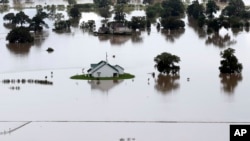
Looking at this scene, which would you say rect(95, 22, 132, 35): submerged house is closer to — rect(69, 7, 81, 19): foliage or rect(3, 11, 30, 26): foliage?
rect(3, 11, 30, 26): foliage

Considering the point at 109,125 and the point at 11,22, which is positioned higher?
the point at 11,22

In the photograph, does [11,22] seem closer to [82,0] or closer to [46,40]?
[46,40]

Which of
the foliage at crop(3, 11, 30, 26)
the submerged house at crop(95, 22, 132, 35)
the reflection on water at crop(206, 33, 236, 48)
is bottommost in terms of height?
the reflection on water at crop(206, 33, 236, 48)

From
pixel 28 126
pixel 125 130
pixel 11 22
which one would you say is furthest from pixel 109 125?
pixel 11 22

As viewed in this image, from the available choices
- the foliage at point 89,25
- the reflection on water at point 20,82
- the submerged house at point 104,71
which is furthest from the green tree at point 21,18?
the submerged house at point 104,71

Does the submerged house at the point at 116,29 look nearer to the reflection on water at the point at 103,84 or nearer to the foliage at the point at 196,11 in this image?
the foliage at the point at 196,11

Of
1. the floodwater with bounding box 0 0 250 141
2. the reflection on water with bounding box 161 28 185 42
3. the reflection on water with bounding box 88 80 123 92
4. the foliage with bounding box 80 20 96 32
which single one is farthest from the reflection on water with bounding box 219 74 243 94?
the foliage with bounding box 80 20 96 32
